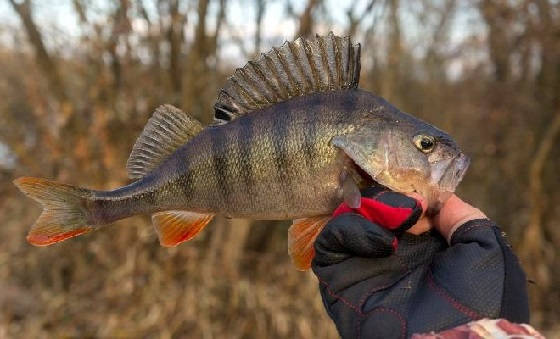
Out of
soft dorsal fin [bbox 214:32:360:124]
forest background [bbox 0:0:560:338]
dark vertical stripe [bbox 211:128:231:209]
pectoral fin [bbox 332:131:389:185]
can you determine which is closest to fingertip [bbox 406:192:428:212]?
pectoral fin [bbox 332:131:389:185]

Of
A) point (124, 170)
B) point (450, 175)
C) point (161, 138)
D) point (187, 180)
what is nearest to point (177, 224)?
point (187, 180)

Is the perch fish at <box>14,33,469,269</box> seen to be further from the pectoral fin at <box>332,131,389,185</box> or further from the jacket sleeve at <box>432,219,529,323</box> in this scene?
the jacket sleeve at <box>432,219,529,323</box>

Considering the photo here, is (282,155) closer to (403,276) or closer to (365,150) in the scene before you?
(365,150)

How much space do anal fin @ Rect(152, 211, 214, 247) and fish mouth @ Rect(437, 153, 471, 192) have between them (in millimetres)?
841

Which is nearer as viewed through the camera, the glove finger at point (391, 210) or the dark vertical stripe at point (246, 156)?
the glove finger at point (391, 210)

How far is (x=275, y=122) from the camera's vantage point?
5.98ft

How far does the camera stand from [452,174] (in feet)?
5.98

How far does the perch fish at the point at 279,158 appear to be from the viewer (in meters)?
1.79

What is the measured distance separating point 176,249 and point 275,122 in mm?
3941

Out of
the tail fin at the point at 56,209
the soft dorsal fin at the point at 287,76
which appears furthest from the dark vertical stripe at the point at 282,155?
the tail fin at the point at 56,209

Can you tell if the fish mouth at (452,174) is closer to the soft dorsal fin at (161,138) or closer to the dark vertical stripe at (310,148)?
the dark vertical stripe at (310,148)

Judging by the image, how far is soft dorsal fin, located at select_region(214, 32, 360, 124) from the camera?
75.5 inches

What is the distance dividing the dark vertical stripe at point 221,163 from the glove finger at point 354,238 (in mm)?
360

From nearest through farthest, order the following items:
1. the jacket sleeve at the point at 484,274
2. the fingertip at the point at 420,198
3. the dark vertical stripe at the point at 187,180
A: the jacket sleeve at the point at 484,274, the fingertip at the point at 420,198, the dark vertical stripe at the point at 187,180
